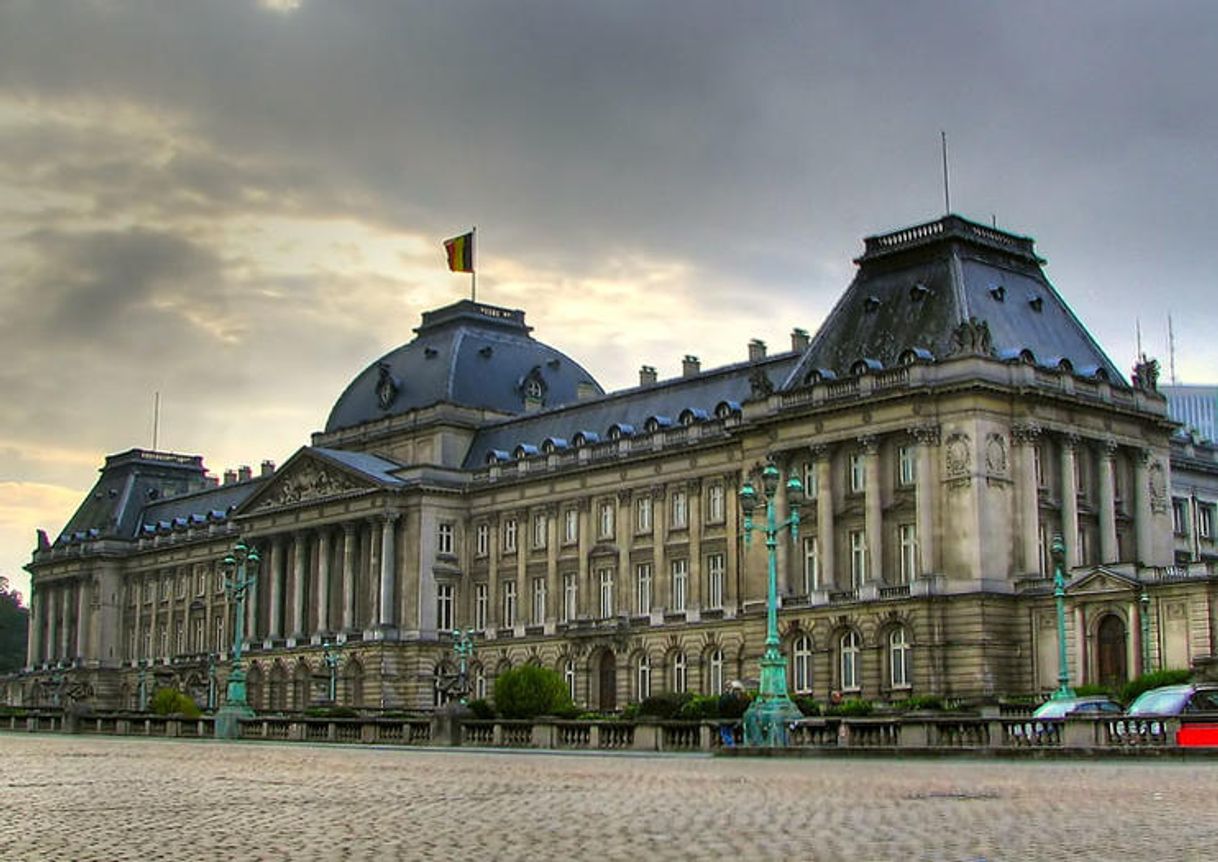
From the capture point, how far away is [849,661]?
7775cm

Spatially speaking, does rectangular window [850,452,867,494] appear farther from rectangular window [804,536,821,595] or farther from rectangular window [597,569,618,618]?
rectangular window [597,569,618,618]

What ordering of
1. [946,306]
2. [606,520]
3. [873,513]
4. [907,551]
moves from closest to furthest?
[907,551] → [873,513] → [946,306] → [606,520]

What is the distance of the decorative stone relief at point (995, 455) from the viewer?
247 ft

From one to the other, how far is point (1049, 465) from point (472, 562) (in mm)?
39790

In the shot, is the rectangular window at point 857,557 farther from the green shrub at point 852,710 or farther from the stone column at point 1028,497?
the green shrub at point 852,710

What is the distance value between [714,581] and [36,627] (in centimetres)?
8181

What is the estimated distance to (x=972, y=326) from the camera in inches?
2992

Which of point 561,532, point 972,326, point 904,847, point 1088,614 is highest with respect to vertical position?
point 972,326

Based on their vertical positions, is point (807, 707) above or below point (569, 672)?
below

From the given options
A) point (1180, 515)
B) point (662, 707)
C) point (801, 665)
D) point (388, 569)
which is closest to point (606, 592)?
point (388, 569)

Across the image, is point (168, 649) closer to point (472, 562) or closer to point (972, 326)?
point (472, 562)

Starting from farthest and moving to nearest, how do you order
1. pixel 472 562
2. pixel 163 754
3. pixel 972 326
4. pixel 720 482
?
pixel 472 562, pixel 720 482, pixel 972 326, pixel 163 754

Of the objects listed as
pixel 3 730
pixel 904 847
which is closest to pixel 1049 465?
pixel 3 730

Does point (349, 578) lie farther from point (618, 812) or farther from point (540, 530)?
point (618, 812)
